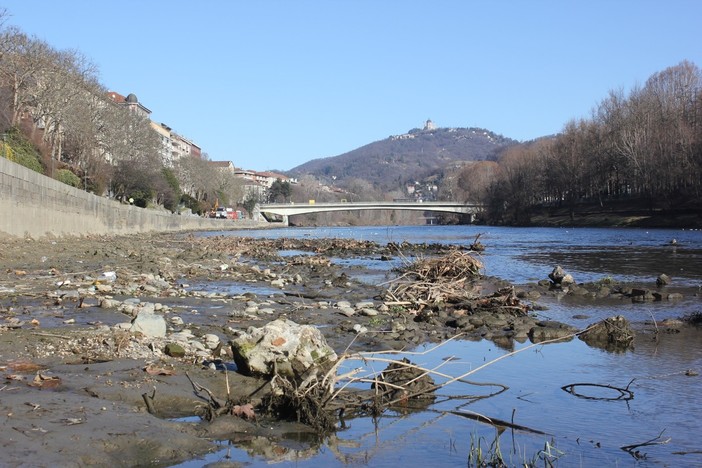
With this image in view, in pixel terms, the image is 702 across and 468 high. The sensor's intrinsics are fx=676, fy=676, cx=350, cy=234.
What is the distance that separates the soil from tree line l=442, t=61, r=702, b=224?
231ft

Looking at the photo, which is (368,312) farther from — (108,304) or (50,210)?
(50,210)

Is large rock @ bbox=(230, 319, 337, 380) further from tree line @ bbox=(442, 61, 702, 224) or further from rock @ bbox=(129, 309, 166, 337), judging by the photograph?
tree line @ bbox=(442, 61, 702, 224)

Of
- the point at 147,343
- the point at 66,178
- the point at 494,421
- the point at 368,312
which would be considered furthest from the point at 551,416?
the point at 66,178

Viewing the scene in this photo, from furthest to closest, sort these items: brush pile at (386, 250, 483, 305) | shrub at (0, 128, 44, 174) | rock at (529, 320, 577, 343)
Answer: shrub at (0, 128, 44, 174)
brush pile at (386, 250, 483, 305)
rock at (529, 320, 577, 343)

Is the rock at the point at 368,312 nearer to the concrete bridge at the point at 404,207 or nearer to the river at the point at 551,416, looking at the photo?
the river at the point at 551,416

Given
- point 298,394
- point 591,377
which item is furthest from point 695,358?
point 298,394

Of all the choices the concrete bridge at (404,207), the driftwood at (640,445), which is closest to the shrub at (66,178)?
the driftwood at (640,445)

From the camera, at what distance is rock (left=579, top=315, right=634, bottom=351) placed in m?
11.5

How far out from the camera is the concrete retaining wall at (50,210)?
26.7 metres

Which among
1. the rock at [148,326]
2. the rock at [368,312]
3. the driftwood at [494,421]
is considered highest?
the rock at [148,326]

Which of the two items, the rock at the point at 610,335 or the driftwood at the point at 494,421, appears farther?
the rock at the point at 610,335

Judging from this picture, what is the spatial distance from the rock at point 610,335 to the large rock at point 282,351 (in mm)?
5991

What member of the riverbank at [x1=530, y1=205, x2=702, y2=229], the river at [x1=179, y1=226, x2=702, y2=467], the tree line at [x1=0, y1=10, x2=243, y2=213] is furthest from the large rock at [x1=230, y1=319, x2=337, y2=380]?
the riverbank at [x1=530, y1=205, x2=702, y2=229]

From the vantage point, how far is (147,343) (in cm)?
868
